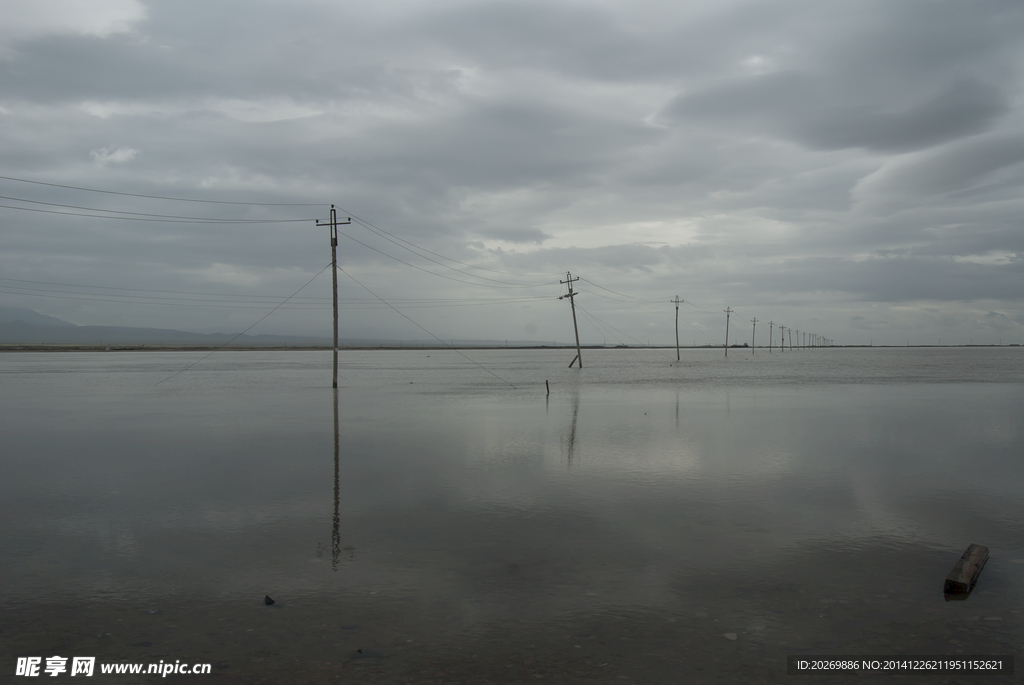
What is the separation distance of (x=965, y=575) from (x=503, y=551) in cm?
597

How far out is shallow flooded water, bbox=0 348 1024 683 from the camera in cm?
688

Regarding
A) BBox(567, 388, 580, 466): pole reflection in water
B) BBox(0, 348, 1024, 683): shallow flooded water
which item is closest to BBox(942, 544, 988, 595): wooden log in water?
BBox(0, 348, 1024, 683): shallow flooded water

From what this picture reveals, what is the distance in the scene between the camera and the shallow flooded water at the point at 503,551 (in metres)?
6.88

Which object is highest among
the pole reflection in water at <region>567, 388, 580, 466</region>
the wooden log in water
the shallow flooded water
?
the wooden log in water

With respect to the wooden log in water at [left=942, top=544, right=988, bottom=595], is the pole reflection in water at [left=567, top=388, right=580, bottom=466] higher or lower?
lower

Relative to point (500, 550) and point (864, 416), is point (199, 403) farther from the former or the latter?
point (864, 416)

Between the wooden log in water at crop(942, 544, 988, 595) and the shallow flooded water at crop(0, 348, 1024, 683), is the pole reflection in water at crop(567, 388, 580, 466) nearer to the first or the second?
the shallow flooded water at crop(0, 348, 1024, 683)

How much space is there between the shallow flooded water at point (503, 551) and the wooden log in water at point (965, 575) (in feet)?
0.58

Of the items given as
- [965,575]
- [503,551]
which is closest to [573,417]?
[503,551]

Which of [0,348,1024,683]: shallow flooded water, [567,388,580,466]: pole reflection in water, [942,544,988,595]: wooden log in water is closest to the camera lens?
[0,348,1024,683]: shallow flooded water

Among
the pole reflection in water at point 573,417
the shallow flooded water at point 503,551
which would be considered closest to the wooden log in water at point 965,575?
the shallow flooded water at point 503,551

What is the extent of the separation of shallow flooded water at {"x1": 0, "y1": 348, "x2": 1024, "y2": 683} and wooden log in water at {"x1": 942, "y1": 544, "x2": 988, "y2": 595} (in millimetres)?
178

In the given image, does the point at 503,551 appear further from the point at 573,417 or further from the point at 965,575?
the point at 573,417

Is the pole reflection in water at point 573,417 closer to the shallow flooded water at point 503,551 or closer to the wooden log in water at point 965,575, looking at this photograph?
the shallow flooded water at point 503,551
